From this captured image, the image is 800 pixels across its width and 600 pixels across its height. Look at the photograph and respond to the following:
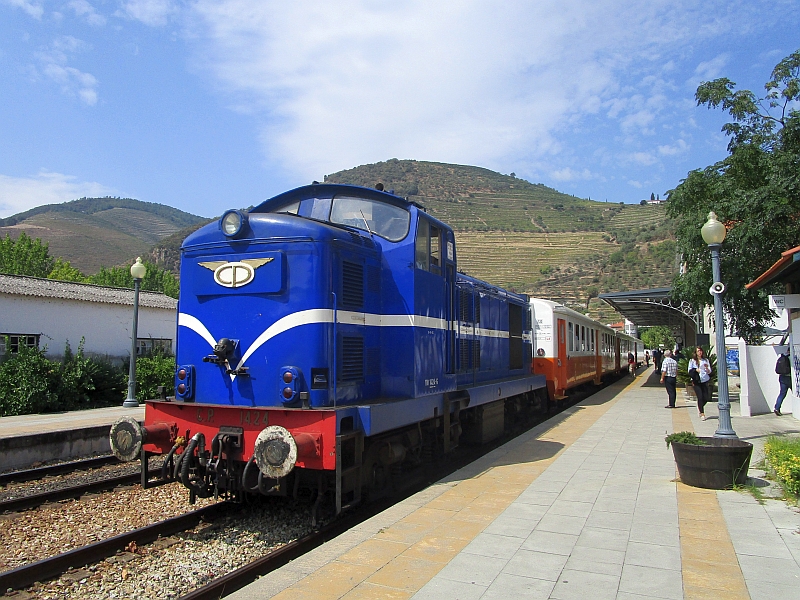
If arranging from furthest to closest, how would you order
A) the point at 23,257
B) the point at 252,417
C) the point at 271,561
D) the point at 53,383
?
the point at 23,257 < the point at 53,383 < the point at 252,417 < the point at 271,561

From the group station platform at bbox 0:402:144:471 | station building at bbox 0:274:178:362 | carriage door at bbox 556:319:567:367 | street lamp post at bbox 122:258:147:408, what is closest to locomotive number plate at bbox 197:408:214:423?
station platform at bbox 0:402:144:471

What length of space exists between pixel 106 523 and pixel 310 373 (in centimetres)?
291

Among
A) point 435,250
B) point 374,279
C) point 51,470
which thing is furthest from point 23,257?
point 374,279

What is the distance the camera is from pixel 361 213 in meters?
7.17

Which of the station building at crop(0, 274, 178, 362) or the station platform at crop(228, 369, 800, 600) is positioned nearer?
the station platform at crop(228, 369, 800, 600)

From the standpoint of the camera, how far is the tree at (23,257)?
41.9m

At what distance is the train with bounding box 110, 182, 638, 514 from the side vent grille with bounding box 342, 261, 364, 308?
2 cm

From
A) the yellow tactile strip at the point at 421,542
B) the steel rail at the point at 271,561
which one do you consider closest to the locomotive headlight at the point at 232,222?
the steel rail at the point at 271,561

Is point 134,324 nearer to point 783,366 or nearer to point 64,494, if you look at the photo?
point 64,494

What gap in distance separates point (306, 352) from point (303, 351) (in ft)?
0.11

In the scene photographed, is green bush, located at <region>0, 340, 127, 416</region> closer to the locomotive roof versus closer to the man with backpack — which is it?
the locomotive roof

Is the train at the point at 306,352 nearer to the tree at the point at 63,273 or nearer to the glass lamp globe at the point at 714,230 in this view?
the glass lamp globe at the point at 714,230

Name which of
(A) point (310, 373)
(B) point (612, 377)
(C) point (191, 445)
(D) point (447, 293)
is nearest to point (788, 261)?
(D) point (447, 293)

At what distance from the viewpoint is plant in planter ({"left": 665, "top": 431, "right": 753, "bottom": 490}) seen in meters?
6.64
